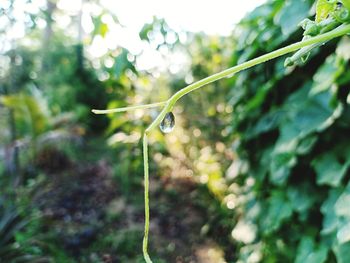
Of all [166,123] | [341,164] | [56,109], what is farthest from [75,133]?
[166,123]

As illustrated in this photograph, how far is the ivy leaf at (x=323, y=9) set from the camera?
26.7 inches

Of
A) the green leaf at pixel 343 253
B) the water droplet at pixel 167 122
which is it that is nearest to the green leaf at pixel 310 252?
the green leaf at pixel 343 253

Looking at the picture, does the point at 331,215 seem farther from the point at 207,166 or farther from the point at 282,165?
the point at 207,166

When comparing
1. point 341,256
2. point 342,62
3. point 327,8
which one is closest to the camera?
point 327,8

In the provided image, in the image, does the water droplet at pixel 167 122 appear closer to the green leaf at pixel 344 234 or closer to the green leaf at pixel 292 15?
the green leaf at pixel 344 234

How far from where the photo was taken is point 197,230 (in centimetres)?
322

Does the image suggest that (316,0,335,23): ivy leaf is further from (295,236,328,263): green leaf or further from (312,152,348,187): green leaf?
(295,236,328,263): green leaf

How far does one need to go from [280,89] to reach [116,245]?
4.49ft

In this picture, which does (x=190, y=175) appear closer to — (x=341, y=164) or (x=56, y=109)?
(x=341, y=164)

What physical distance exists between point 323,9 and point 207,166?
349 centimetres

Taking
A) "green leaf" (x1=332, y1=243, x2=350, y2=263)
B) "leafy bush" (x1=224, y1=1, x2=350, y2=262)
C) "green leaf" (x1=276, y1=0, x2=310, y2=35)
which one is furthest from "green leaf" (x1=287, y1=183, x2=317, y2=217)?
"green leaf" (x1=276, y1=0, x2=310, y2=35)

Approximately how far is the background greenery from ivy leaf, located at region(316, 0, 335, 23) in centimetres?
72

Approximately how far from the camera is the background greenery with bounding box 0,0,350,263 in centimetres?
158

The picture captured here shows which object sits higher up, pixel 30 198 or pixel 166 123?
pixel 30 198
